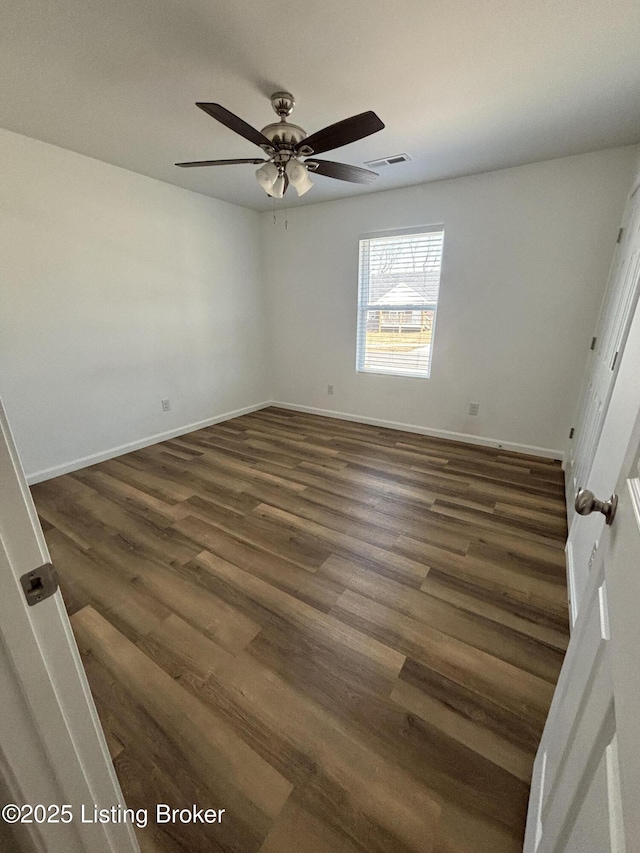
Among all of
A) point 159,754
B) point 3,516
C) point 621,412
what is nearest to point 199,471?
point 159,754

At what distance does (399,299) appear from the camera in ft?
12.0

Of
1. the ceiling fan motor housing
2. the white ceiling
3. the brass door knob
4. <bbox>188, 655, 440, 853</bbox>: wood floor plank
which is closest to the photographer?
the brass door knob

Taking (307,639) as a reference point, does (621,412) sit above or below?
above

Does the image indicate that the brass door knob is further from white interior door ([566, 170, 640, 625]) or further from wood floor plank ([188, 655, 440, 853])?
wood floor plank ([188, 655, 440, 853])

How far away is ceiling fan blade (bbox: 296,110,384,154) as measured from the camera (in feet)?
4.99

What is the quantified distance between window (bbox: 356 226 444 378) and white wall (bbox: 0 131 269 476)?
1.59 metres

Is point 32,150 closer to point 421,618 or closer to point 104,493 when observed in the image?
point 104,493

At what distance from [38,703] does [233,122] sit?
2.10 m

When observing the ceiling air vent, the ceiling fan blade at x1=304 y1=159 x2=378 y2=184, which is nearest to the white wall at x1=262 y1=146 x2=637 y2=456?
the ceiling air vent

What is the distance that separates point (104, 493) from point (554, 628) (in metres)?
2.99

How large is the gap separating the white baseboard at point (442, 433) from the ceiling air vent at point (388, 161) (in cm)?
247

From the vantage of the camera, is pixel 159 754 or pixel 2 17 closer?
pixel 159 754

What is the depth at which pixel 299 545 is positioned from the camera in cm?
Result: 206

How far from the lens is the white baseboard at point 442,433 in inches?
128
